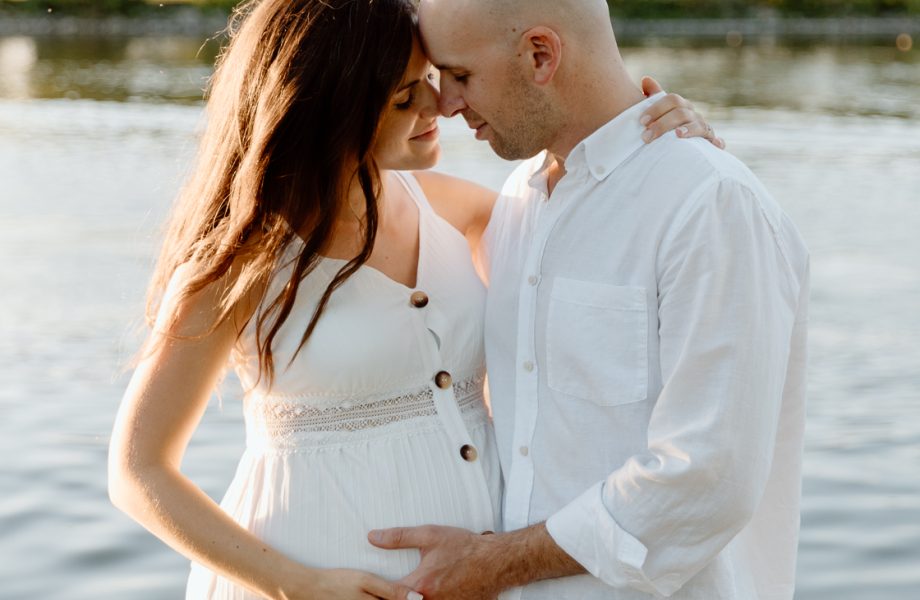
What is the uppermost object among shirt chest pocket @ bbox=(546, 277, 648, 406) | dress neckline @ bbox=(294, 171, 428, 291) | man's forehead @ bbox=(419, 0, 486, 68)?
A: man's forehead @ bbox=(419, 0, 486, 68)

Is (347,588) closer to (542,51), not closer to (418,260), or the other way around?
(418,260)

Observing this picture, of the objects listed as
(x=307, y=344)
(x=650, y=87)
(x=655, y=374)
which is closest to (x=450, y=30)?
(x=650, y=87)

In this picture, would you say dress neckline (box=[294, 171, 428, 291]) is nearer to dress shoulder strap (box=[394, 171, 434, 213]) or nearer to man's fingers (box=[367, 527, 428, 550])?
dress shoulder strap (box=[394, 171, 434, 213])

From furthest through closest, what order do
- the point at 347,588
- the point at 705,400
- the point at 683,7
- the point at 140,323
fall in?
the point at 683,7 → the point at 140,323 → the point at 347,588 → the point at 705,400

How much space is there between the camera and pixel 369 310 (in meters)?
2.43

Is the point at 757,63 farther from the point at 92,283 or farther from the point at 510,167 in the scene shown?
the point at 92,283

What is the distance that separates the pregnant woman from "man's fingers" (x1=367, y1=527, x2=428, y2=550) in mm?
28

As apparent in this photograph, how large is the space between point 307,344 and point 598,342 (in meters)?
0.53

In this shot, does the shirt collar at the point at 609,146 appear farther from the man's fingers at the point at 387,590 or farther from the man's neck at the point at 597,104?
the man's fingers at the point at 387,590

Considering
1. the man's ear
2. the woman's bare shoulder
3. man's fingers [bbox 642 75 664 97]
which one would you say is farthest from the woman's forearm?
man's fingers [bbox 642 75 664 97]

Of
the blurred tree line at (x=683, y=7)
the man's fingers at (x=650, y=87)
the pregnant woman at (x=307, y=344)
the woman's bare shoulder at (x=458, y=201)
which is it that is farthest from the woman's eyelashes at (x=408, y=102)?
the blurred tree line at (x=683, y=7)

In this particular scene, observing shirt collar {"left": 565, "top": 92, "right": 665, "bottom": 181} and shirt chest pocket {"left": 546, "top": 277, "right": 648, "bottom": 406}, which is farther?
shirt collar {"left": 565, "top": 92, "right": 665, "bottom": 181}

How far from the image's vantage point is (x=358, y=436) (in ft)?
7.98

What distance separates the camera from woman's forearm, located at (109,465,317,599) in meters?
2.30
